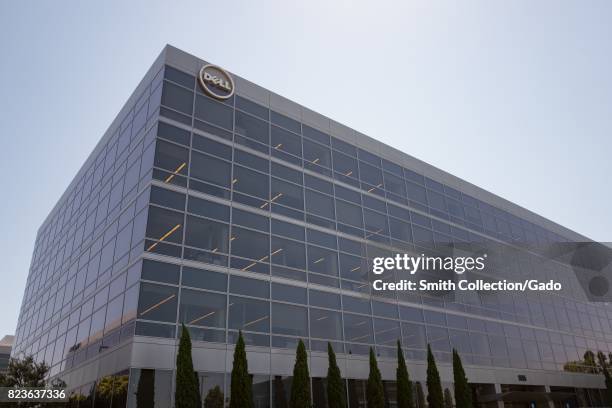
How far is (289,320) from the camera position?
1019 inches

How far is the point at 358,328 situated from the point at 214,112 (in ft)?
47.8

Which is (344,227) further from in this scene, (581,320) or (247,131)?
(581,320)

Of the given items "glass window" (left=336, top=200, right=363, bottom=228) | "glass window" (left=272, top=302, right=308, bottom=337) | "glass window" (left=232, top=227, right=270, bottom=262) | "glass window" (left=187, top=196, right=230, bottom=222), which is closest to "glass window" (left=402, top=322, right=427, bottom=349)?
"glass window" (left=336, top=200, right=363, bottom=228)

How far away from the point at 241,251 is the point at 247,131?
7542mm

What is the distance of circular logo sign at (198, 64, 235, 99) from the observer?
28.2m

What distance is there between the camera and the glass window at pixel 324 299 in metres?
27.5

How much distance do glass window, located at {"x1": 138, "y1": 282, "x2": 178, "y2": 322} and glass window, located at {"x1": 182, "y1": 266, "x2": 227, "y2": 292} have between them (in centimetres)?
92

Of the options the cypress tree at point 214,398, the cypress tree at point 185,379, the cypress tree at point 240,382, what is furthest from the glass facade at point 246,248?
the cypress tree at point 240,382

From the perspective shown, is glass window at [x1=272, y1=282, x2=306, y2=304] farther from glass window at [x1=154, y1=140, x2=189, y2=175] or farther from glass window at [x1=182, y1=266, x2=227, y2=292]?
glass window at [x1=154, y1=140, x2=189, y2=175]

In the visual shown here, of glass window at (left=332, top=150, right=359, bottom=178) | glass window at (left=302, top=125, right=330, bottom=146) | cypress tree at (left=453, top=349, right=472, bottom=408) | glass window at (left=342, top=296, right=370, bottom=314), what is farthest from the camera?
glass window at (left=332, top=150, right=359, bottom=178)

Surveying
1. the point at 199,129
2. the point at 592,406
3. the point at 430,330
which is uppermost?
the point at 199,129

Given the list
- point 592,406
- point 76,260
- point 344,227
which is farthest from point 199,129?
point 592,406

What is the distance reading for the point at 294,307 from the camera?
26.4 metres

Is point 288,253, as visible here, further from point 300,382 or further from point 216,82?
point 216,82
